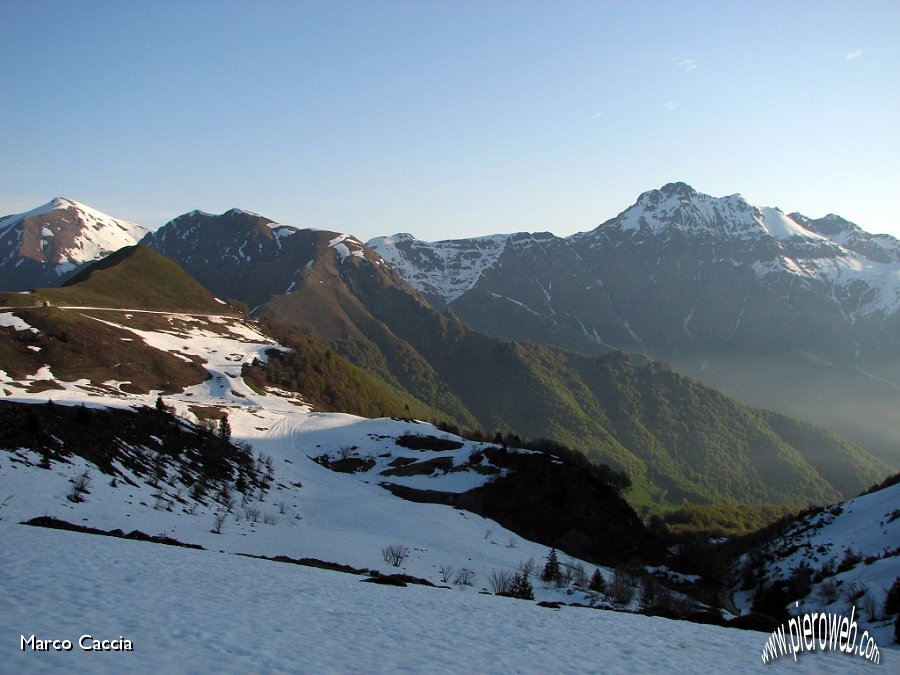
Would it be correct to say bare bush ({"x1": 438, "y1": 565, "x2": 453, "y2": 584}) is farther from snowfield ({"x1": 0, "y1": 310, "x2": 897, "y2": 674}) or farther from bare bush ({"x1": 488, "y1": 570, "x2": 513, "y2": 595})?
bare bush ({"x1": 488, "y1": 570, "x2": 513, "y2": 595})

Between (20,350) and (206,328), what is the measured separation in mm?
70529

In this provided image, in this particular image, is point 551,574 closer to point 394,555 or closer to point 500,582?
point 500,582

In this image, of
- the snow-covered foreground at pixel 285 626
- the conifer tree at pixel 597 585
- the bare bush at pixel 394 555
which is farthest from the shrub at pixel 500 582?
the snow-covered foreground at pixel 285 626

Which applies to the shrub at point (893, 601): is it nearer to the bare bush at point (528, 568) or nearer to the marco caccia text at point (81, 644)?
the bare bush at point (528, 568)

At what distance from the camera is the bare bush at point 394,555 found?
41156 millimetres

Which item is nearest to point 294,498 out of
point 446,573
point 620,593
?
point 446,573

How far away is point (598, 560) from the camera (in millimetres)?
77125

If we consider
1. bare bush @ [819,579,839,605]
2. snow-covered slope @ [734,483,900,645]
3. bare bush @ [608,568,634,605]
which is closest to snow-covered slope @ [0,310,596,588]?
bare bush @ [608,568,634,605]


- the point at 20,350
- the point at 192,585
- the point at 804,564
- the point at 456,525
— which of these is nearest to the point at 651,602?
the point at 804,564

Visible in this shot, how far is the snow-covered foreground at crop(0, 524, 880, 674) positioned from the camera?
1314cm

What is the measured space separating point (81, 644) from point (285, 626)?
5.05 meters

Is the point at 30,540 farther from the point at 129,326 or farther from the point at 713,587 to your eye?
the point at 129,326

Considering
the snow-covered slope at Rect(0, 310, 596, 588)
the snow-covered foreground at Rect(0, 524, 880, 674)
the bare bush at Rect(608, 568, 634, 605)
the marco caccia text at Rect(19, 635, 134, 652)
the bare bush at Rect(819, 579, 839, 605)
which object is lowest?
the snow-covered slope at Rect(0, 310, 596, 588)

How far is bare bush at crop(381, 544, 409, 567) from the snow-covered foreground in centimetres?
1577
